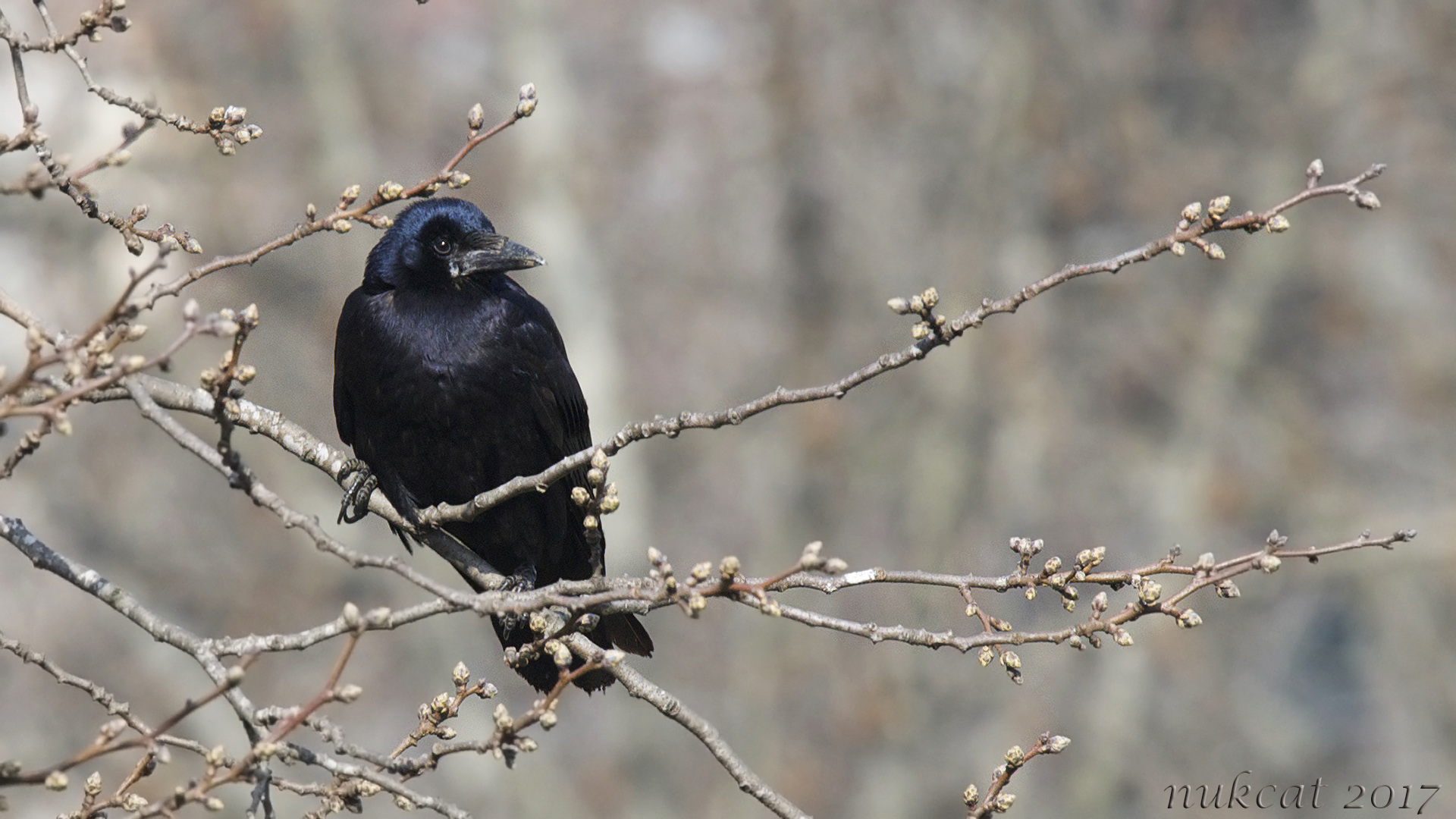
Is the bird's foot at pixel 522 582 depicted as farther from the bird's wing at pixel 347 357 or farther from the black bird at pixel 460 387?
the bird's wing at pixel 347 357

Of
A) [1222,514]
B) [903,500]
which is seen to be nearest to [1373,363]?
[1222,514]

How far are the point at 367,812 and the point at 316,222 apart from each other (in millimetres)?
10022

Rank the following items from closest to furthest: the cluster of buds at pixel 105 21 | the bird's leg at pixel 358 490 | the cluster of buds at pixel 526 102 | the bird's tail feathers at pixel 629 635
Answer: the cluster of buds at pixel 105 21 < the cluster of buds at pixel 526 102 < the bird's leg at pixel 358 490 < the bird's tail feathers at pixel 629 635

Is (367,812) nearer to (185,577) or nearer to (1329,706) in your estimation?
(185,577)

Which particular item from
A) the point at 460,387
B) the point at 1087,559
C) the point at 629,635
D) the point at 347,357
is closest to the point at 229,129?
the point at 460,387

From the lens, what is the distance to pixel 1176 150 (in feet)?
36.8

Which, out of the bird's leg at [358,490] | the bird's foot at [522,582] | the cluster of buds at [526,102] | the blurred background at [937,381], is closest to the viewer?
the cluster of buds at [526,102]

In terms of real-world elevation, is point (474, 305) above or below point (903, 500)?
below

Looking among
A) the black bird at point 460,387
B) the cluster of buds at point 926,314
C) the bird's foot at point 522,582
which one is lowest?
the cluster of buds at point 926,314

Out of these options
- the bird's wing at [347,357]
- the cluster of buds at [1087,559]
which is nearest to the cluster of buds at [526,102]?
the cluster of buds at [1087,559]

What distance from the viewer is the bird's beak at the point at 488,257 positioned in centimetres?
434

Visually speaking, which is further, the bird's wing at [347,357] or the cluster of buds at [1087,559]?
the bird's wing at [347,357]

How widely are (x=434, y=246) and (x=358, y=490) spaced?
786 mm

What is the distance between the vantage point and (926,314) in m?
2.58
